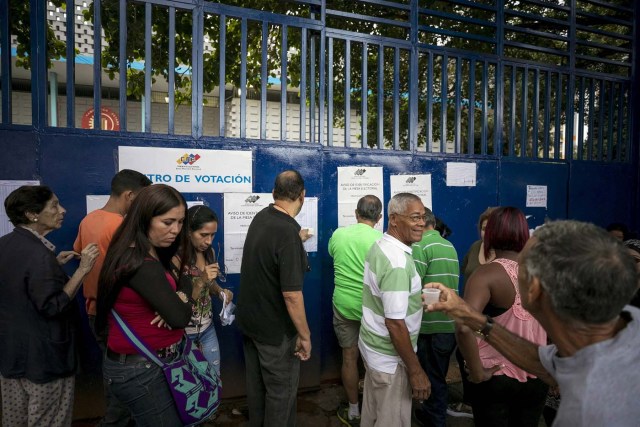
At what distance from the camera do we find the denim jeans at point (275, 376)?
110 inches

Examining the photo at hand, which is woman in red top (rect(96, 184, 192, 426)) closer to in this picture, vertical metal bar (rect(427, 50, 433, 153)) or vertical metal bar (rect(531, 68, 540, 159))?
vertical metal bar (rect(427, 50, 433, 153))

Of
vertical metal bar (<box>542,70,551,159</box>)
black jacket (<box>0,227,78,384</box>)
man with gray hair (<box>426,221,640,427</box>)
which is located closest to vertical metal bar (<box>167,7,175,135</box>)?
black jacket (<box>0,227,78,384</box>)

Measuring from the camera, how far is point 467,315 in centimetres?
187

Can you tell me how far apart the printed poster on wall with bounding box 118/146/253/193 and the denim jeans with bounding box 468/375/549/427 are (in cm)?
253

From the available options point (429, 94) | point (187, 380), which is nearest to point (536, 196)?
point (429, 94)

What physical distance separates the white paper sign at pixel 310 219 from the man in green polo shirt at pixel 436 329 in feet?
3.55

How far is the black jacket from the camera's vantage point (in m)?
2.41

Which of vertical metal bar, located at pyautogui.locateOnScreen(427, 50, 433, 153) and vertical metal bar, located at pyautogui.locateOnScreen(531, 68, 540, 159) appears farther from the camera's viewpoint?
vertical metal bar, located at pyautogui.locateOnScreen(531, 68, 540, 159)

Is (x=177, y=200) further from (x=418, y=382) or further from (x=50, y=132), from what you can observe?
(x=50, y=132)

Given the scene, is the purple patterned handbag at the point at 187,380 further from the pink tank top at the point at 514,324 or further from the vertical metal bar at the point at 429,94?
the vertical metal bar at the point at 429,94

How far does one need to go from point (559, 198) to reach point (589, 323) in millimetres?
4926

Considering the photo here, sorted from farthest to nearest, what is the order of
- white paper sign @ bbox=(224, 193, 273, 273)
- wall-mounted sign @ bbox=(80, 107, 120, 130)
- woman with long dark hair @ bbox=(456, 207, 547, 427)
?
wall-mounted sign @ bbox=(80, 107, 120, 130) → white paper sign @ bbox=(224, 193, 273, 273) → woman with long dark hair @ bbox=(456, 207, 547, 427)

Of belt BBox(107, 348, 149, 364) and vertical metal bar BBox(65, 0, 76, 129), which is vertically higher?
vertical metal bar BBox(65, 0, 76, 129)

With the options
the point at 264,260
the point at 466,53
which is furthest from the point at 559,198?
the point at 264,260
